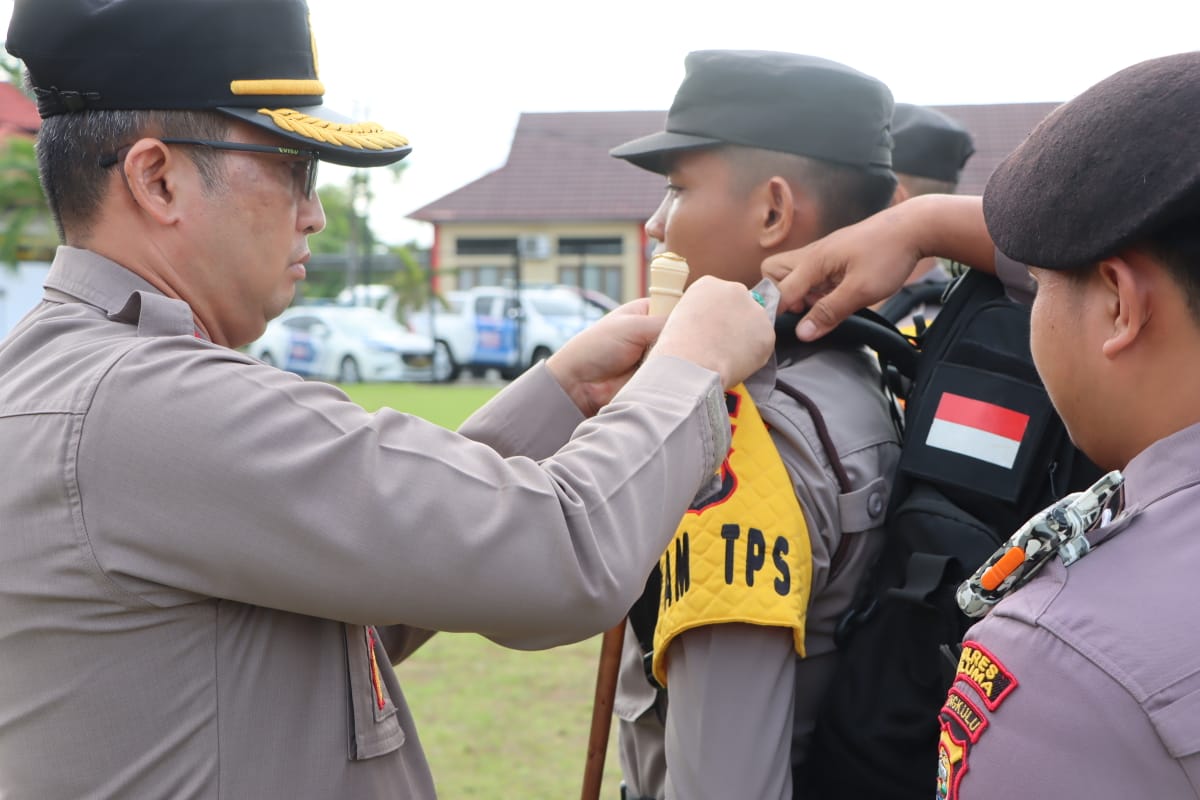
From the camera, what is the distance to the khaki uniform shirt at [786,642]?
183cm

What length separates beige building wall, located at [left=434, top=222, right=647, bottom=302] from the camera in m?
31.5

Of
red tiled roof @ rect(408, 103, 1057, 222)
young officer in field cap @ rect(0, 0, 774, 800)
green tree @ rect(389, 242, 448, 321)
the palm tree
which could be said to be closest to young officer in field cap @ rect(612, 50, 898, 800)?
young officer in field cap @ rect(0, 0, 774, 800)

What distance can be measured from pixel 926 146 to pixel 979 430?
2688mm

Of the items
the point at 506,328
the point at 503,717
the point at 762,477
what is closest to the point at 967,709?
the point at 762,477

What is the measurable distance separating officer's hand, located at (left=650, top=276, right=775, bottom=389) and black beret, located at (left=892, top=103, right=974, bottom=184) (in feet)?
9.20

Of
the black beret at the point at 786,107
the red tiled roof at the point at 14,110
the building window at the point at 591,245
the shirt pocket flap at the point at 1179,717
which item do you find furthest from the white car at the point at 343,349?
the shirt pocket flap at the point at 1179,717

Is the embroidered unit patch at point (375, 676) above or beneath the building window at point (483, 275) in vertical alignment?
above

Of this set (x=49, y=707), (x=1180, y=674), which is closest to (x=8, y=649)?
(x=49, y=707)

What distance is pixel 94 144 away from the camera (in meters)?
1.59

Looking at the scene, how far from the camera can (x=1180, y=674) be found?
106cm

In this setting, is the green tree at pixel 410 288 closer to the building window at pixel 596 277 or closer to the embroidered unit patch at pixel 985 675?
the building window at pixel 596 277

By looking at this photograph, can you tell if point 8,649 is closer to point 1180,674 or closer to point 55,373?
point 55,373

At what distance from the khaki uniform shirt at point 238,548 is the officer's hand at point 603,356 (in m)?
0.45

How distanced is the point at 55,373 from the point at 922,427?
51.6 inches
